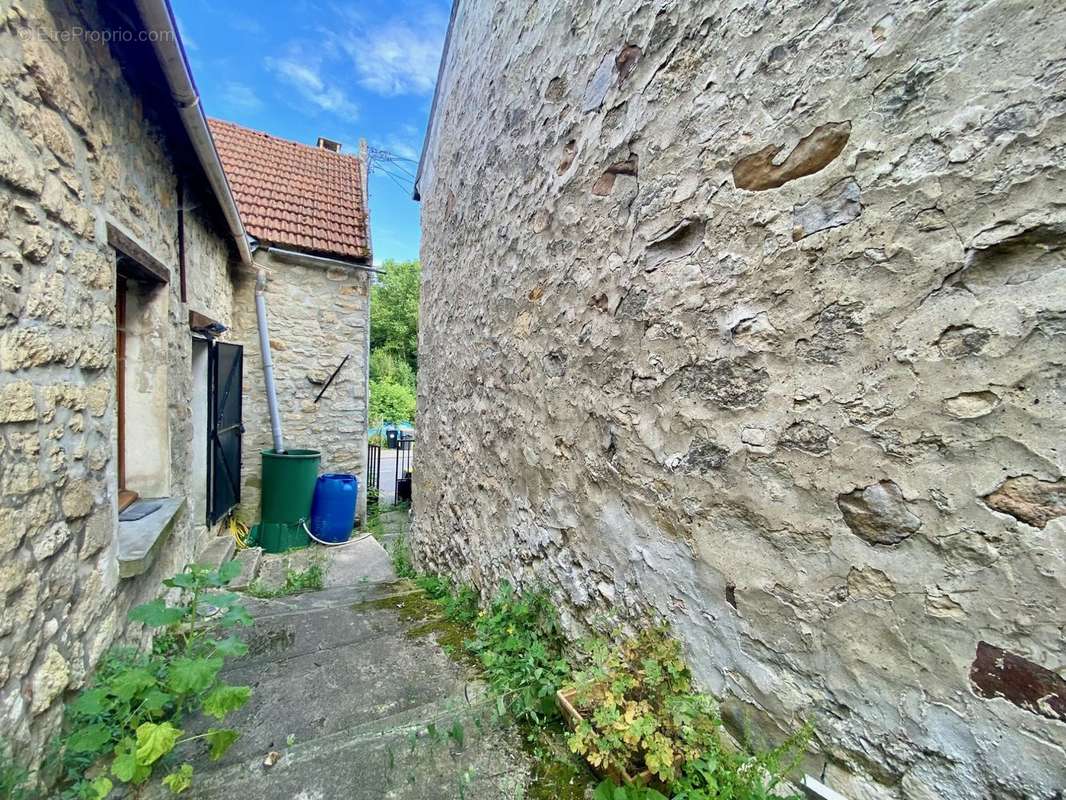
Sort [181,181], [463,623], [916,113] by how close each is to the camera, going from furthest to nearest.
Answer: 1. [181,181]
2. [463,623]
3. [916,113]

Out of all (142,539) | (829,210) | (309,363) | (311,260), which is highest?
(311,260)

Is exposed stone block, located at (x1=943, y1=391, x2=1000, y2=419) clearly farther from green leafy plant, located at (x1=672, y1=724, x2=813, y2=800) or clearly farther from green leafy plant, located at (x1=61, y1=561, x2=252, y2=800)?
green leafy plant, located at (x1=61, y1=561, x2=252, y2=800)

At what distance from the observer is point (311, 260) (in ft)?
18.7

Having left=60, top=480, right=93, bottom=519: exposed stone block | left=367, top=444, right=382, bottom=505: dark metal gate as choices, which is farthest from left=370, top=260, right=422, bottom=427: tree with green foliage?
left=60, top=480, right=93, bottom=519: exposed stone block

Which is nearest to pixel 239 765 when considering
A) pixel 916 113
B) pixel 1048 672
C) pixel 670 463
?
pixel 670 463

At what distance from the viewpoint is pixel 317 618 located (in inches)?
101

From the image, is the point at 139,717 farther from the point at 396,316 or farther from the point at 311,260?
the point at 396,316

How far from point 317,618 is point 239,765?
119 centimetres

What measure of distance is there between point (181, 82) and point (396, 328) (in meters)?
19.7

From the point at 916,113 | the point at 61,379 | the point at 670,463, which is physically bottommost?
the point at 670,463

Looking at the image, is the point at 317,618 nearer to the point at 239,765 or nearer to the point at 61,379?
the point at 239,765

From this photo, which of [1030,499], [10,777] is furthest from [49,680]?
[1030,499]

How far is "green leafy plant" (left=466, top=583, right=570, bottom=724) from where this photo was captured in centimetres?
164

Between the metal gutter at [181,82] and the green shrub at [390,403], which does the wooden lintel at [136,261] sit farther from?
the green shrub at [390,403]
